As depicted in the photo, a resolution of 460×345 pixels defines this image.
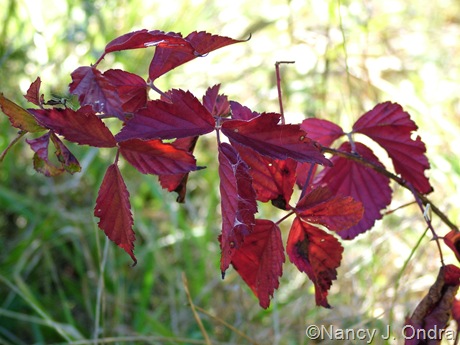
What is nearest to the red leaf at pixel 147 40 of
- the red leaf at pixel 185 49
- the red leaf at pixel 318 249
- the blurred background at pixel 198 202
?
the red leaf at pixel 185 49

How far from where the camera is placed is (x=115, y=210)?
0.58 meters

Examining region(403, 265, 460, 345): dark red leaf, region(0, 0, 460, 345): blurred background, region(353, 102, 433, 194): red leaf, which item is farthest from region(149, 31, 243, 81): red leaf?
region(0, 0, 460, 345): blurred background

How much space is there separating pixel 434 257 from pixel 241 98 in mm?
902

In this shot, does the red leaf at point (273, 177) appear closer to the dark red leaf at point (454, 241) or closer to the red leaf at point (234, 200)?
the red leaf at point (234, 200)

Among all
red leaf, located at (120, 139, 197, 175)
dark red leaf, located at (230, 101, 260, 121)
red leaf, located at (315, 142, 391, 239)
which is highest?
red leaf, located at (120, 139, 197, 175)

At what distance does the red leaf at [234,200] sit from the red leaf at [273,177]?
7cm

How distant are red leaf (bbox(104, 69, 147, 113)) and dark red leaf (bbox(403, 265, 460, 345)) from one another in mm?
351

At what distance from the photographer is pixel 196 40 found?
58 cm

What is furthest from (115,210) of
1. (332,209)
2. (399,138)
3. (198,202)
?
(198,202)

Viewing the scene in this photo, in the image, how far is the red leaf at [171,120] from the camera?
55cm

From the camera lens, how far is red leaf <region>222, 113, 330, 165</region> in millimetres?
556

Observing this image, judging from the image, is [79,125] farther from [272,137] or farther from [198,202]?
[198,202]

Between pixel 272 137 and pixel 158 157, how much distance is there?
0.34 ft

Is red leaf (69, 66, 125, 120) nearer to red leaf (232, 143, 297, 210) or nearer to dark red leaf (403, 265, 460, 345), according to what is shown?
red leaf (232, 143, 297, 210)
